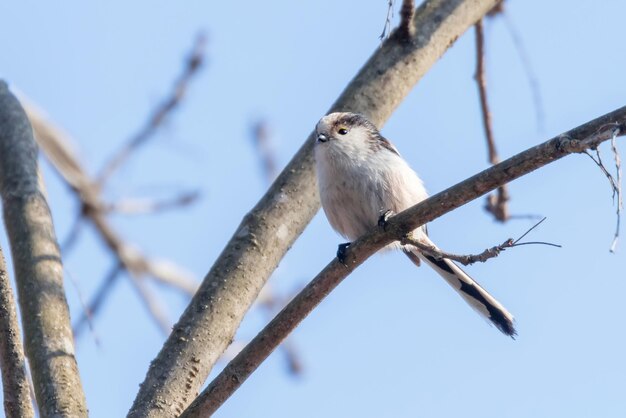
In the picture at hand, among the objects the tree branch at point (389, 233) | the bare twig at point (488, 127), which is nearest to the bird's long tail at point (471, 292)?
the bare twig at point (488, 127)

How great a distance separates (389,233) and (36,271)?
3.92 ft

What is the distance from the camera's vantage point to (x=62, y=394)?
267 centimetres

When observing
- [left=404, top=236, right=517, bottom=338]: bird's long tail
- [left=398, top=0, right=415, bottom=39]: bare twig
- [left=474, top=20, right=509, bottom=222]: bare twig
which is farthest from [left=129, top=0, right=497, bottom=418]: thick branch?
[left=404, top=236, right=517, bottom=338]: bird's long tail

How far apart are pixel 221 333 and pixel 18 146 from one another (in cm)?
104

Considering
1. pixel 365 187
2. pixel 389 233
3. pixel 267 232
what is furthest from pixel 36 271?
pixel 365 187

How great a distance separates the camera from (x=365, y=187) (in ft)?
12.7

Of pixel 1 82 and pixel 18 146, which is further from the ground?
pixel 1 82

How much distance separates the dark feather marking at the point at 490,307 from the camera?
12.2ft

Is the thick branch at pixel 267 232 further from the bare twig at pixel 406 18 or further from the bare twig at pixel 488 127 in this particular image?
the bare twig at pixel 488 127

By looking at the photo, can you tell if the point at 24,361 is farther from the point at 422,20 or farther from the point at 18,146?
the point at 422,20

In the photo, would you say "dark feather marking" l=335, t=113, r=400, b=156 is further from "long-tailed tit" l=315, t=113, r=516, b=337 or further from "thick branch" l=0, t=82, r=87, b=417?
"thick branch" l=0, t=82, r=87, b=417

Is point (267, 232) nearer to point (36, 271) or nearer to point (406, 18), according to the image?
point (36, 271)

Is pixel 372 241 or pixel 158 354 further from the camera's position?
pixel 158 354

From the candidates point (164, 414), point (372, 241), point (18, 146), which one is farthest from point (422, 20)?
point (164, 414)
